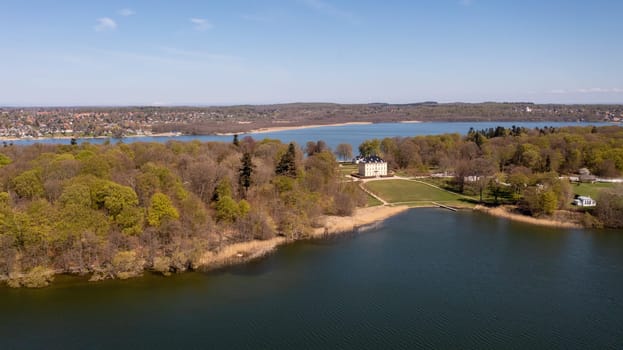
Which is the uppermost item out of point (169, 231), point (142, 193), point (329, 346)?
point (142, 193)

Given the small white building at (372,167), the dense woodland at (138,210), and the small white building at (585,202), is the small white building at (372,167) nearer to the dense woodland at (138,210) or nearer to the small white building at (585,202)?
the dense woodland at (138,210)

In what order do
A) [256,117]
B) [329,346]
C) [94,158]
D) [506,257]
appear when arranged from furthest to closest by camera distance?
[256,117] → [94,158] → [506,257] → [329,346]

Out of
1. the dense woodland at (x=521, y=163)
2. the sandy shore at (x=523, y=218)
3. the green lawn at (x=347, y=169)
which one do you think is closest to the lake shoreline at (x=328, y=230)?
the sandy shore at (x=523, y=218)

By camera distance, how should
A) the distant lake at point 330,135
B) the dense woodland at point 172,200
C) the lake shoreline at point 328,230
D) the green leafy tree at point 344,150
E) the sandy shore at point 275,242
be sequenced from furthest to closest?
the distant lake at point 330,135
the green leafy tree at point 344,150
the sandy shore at point 275,242
the lake shoreline at point 328,230
the dense woodland at point 172,200

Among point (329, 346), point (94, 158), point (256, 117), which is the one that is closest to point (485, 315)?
point (329, 346)

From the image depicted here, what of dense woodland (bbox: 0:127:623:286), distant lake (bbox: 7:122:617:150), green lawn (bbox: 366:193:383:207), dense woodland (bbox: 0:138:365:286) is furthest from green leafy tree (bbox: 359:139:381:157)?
dense woodland (bbox: 0:138:365:286)

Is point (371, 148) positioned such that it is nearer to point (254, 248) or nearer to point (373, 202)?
point (373, 202)

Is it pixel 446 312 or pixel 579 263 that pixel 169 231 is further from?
pixel 579 263

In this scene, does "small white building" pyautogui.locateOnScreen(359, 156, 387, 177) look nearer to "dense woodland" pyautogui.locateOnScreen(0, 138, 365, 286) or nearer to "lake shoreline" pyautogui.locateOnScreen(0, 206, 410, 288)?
"lake shoreline" pyautogui.locateOnScreen(0, 206, 410, 288)
